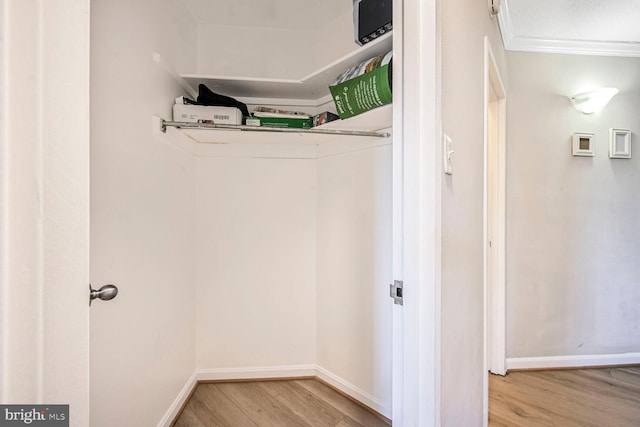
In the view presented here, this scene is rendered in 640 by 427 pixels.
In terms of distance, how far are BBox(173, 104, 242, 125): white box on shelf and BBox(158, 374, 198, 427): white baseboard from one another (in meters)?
1.52

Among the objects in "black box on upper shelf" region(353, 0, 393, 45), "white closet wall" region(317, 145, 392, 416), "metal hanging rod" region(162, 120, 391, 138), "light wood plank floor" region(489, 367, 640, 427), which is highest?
"black box on upper shelf" region(353, 0, 393, 45)

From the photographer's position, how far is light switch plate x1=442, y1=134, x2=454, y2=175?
906 mm

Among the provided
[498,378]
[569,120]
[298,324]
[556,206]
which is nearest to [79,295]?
[298,324]

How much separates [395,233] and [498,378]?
74.7 inches

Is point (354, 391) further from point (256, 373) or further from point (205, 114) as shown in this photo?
point (205, 114)

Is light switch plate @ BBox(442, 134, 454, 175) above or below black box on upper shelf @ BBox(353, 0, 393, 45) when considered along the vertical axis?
below

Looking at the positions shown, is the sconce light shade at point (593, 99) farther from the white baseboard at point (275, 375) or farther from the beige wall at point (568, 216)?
the white baseboard at point (275, 375)

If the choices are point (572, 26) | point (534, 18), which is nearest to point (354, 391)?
point (534, 18)

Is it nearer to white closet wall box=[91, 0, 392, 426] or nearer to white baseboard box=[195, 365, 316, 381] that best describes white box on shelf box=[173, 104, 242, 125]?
white closet wall box=[91, 0, 392, 426]

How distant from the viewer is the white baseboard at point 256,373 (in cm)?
195

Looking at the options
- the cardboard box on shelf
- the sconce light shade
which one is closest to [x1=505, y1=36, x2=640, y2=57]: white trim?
the sconce light shade

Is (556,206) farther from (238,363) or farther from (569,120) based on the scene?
(238,363)

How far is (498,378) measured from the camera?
6.81 feet

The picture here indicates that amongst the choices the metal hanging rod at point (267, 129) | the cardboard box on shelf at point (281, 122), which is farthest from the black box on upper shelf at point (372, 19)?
the cardboard box on shelf at point (281, 122)
